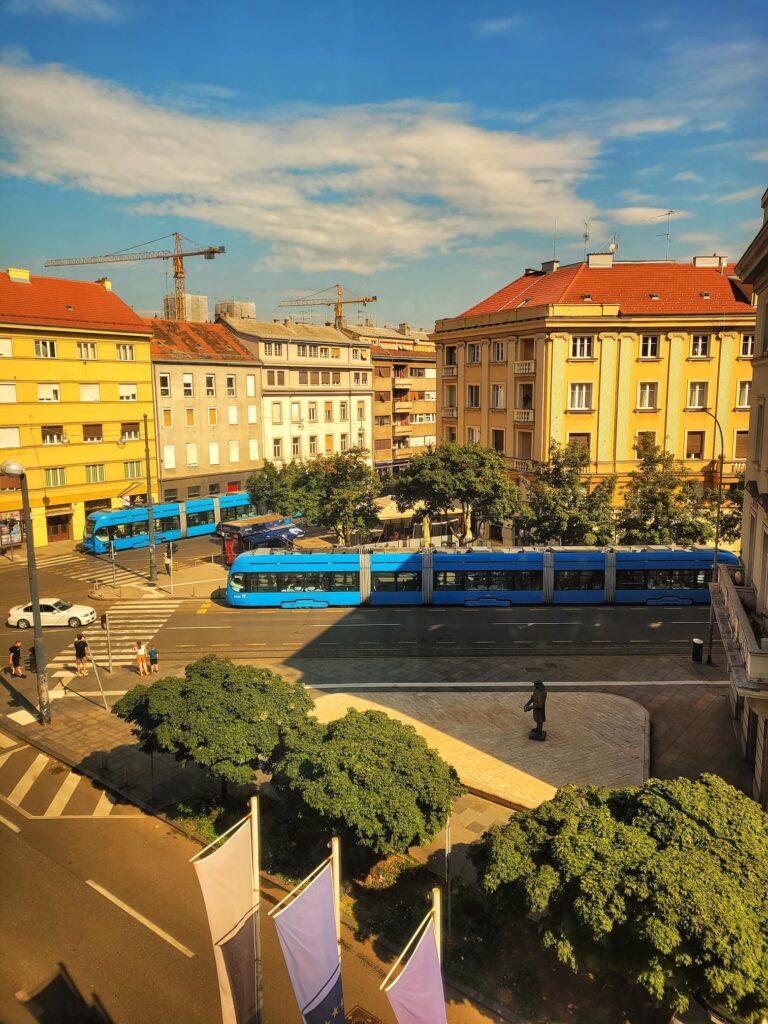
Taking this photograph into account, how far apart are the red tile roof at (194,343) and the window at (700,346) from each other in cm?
3524

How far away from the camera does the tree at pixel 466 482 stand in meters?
41.9

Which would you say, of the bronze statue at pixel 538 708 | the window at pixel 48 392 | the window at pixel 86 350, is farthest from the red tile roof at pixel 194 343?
the bronze statue at pixel 538 708

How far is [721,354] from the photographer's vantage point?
4328 cm

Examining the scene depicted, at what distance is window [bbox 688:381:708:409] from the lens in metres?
44.0

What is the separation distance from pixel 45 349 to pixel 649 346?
3859 centimetres

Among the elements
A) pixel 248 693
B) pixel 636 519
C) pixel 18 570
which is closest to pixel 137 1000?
pixel 248 693

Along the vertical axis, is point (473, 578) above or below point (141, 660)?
above

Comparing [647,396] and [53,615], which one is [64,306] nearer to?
[53,615]

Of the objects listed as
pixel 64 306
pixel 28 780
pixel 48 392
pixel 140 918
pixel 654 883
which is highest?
pixel 64 306

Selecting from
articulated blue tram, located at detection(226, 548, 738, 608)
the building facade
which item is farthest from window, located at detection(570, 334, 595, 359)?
the building facade

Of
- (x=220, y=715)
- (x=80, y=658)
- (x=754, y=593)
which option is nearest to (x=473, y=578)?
(x=754, y=593)

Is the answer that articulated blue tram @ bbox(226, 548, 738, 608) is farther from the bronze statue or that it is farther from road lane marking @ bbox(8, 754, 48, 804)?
road lane marking @ bbox(8, 754, 48, 804)

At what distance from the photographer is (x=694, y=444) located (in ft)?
147

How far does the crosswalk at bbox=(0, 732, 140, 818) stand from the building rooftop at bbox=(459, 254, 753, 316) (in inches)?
1436
